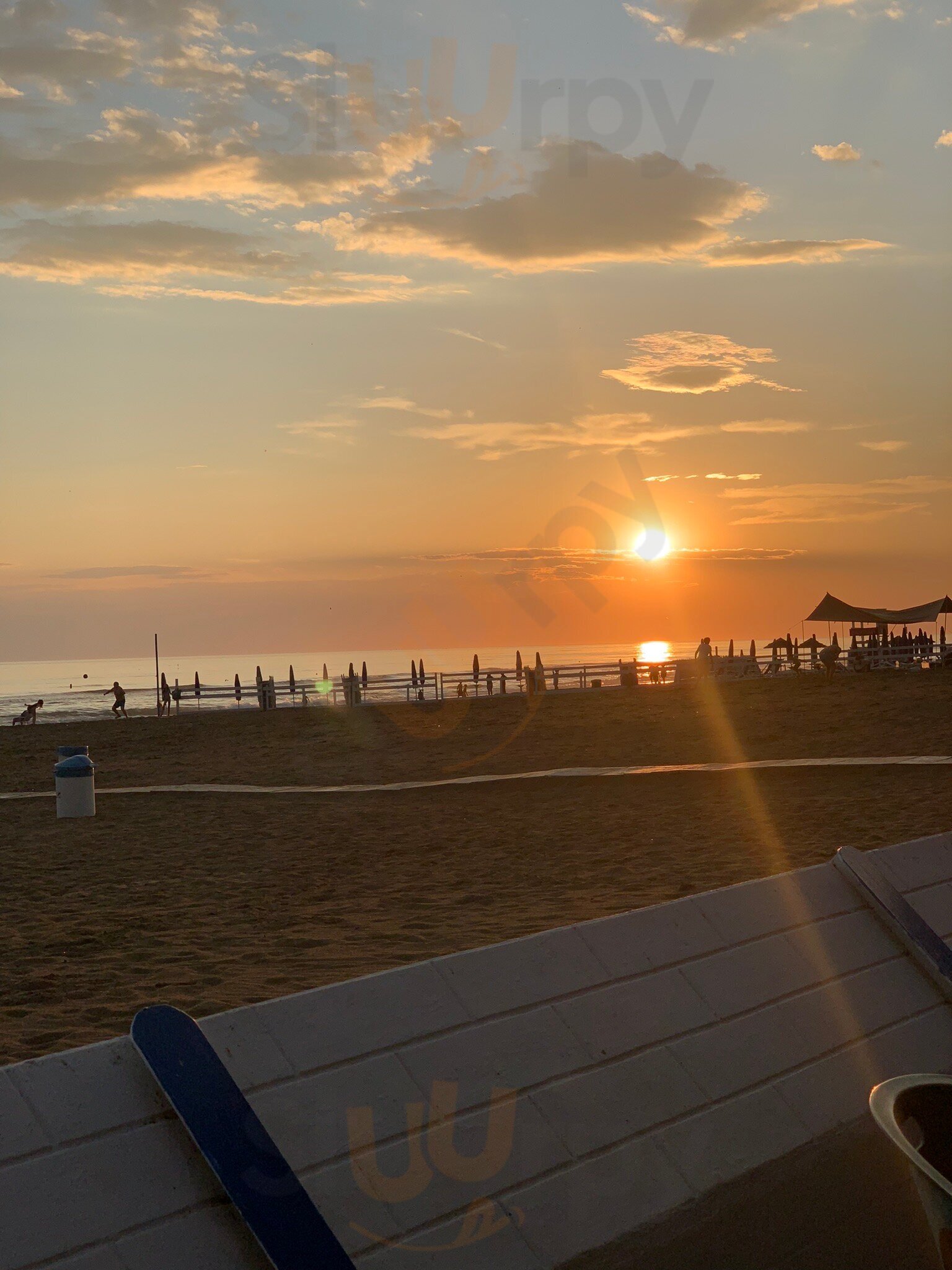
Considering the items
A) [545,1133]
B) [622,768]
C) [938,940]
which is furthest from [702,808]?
[545,1133]

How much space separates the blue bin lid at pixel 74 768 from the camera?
14.6 meters

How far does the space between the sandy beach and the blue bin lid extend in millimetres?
721

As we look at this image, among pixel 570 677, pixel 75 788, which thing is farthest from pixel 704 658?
pixel 75 788

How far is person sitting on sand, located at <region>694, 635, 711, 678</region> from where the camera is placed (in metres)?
42.9

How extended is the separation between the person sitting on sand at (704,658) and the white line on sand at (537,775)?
24.5 metres

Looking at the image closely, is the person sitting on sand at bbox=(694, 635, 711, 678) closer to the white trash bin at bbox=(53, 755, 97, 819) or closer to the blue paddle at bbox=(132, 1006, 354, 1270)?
the white trash bin at bbox=(53, 755, 97, 819)

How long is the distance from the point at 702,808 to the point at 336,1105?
10885 mm

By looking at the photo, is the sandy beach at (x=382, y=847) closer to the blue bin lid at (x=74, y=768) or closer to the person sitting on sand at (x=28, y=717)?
the blue bin lid at (x=74, y=768)

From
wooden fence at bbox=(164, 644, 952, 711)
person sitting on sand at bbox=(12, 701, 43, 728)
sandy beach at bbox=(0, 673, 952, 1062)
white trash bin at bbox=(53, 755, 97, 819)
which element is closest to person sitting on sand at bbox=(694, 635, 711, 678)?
wooden fence at bbox=(164, 644, 952, 711)

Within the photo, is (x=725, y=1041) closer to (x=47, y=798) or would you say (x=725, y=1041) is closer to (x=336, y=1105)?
(x=336, y=1105)

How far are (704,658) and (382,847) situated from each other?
108ft

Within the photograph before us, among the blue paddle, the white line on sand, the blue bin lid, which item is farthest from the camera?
the white line on sand

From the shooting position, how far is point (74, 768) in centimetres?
1467

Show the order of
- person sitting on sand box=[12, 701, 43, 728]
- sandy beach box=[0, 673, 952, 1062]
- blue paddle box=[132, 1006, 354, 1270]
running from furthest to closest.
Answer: person sitting on sand box=[12, 701, 43, 728] → sandy beach box=[0, 673, 952, 1062] → blue paddle box=[132, 1006, 354, 1270]
